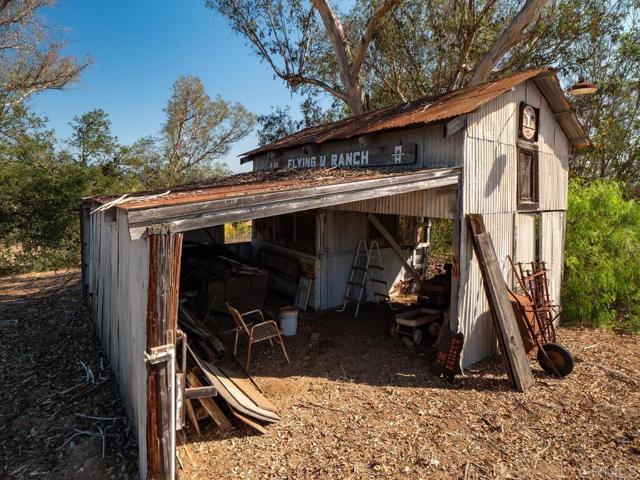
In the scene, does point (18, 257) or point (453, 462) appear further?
point (18, 257)

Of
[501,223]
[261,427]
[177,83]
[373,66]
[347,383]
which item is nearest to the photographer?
[261,427]

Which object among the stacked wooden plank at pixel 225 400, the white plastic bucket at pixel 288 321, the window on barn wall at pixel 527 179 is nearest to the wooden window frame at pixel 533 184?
the window on barn wall at pixel 527 179

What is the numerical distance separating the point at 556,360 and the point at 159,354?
6.44 meters

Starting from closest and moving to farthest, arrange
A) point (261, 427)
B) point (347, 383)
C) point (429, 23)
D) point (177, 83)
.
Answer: point (261, 427) → point (347, 383) → point (429, 23) → point (177, 83)

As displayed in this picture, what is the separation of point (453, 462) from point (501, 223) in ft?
14.7

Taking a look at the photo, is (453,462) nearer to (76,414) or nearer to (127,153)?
(76,414)

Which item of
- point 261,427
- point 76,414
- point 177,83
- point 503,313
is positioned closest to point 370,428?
point 261,427

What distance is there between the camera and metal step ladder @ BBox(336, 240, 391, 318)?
960 cm

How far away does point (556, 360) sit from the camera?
6402mm

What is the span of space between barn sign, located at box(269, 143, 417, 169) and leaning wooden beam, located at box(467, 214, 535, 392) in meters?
1.66

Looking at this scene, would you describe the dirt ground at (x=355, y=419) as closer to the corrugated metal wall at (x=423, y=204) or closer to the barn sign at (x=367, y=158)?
the corrugated metal wall at (x=423, y=204)

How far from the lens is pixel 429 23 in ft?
54.6

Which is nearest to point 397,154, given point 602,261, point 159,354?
point 159,354

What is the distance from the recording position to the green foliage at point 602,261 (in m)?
9.09
